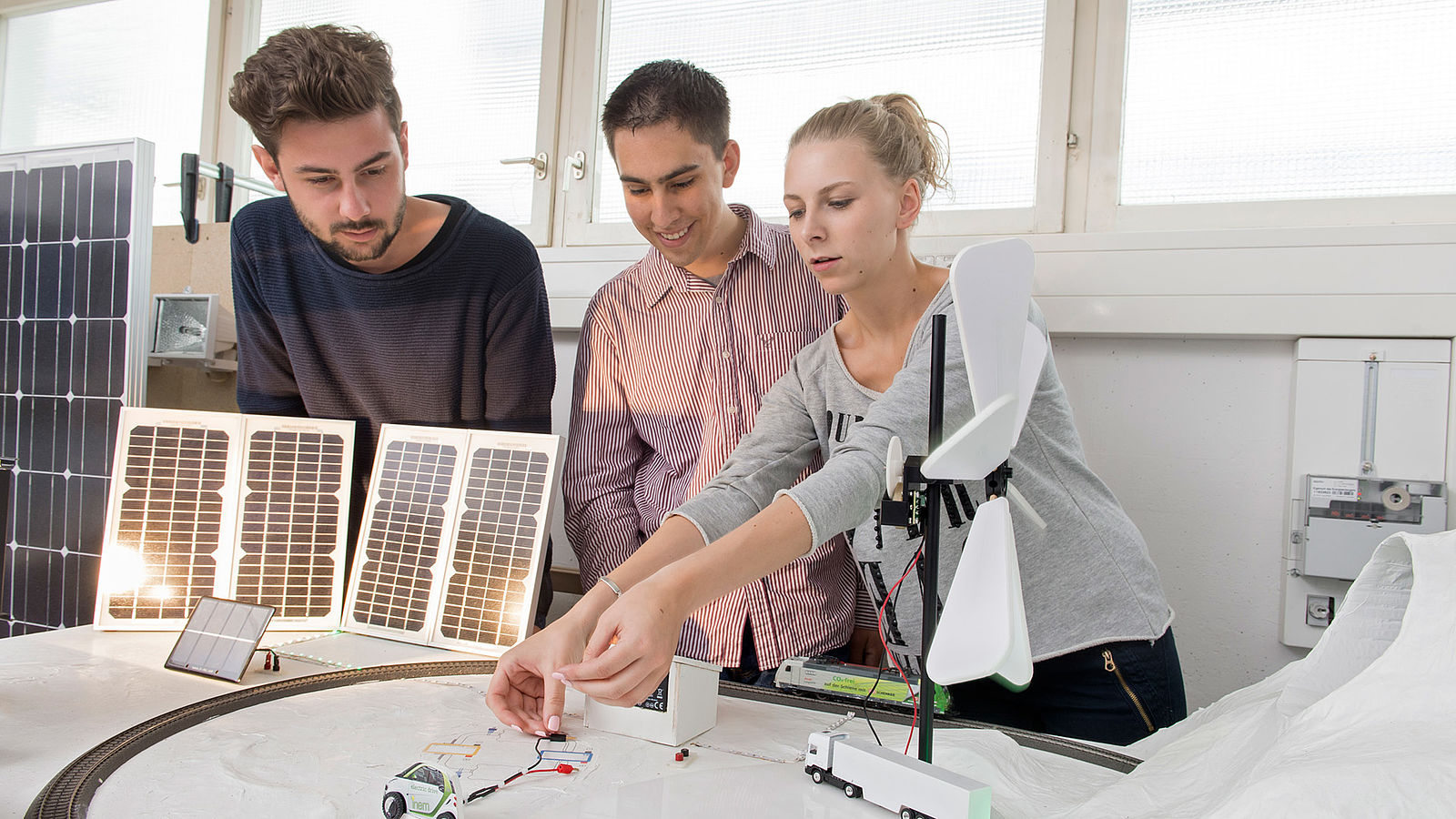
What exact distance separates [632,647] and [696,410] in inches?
30.5

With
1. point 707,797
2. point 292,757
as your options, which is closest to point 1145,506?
point 707,797

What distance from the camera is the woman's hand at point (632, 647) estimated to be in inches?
35.9

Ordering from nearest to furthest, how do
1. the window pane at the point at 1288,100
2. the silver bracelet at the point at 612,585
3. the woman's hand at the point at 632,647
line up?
the woman's hand at the point at 632,647 < the silver bracelet at the point at 612,585 < the window pane at the point at 1288,100

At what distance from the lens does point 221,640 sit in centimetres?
121

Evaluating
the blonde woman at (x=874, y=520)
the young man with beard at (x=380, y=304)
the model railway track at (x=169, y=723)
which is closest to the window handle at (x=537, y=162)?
the young man with beard at (x=380, y=304)

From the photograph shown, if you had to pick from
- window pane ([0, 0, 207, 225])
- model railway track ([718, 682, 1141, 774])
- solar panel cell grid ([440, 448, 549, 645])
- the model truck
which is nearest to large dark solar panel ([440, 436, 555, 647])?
solar panel cell grid ([440, 448, 549, 645])

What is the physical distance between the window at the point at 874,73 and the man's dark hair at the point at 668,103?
56 centimetres

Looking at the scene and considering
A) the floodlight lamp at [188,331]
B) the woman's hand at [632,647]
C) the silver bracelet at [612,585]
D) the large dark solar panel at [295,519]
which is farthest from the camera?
the floodlight lamp at [188,331]

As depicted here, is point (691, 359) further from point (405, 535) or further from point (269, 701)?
point (269, 701)

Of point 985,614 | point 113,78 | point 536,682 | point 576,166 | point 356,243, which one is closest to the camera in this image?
point 985,614

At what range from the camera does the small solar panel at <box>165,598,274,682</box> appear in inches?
46.6

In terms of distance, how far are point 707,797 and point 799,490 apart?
0.35 metres

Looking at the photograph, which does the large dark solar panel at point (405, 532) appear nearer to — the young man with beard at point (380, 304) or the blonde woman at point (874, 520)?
the young man with beard at point (380, 304)

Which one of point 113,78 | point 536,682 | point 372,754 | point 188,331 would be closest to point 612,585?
point 536,682
